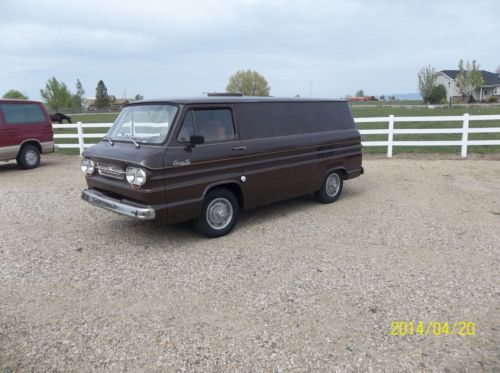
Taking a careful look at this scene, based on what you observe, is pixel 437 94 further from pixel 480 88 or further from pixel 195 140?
pixel 195 140

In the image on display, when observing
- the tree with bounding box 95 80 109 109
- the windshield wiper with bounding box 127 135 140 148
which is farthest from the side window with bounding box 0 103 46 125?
the tree with bounding box 95 80 109 109

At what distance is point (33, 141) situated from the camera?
448 inches

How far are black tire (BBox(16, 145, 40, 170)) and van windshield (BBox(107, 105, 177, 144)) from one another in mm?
6976

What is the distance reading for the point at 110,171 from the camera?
208 inches

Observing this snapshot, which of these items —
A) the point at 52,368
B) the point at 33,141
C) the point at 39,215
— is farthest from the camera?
the point at 33,141

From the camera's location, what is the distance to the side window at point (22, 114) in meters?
10.6

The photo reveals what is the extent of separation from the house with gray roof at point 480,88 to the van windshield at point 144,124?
6990 cm

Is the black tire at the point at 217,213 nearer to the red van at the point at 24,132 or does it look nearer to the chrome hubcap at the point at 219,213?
the chrome hubcap at the point at 219,213

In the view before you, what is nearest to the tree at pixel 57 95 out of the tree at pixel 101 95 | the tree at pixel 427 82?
the tree at pixel 101 95

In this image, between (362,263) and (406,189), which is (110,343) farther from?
(406,189)

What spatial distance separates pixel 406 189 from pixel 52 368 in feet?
24.1

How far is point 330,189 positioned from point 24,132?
877 centimetres

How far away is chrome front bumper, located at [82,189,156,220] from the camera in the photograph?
476 cm

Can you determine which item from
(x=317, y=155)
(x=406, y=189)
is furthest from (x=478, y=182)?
(x=317, y=155)
